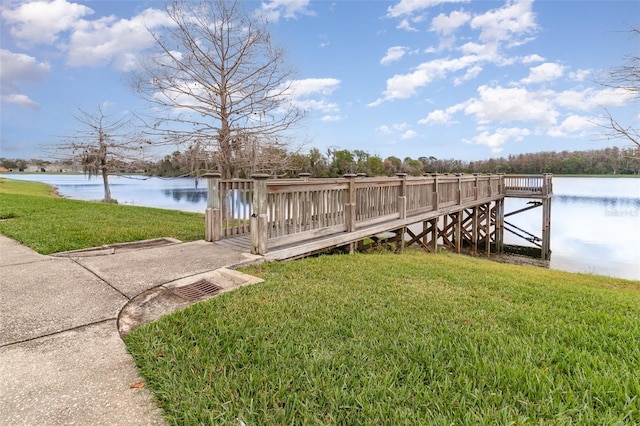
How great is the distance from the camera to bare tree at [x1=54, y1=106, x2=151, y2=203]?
59.1ft

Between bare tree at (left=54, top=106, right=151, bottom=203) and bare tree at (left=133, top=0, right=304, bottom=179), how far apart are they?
951 centimetres

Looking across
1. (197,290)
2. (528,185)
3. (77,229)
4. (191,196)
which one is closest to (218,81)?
(77,229)

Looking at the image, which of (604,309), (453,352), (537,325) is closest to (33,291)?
(453,352)

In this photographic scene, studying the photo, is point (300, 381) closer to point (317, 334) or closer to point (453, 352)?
point (317, 334)

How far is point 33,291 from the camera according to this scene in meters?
3.64

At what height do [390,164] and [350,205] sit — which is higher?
[390,164]

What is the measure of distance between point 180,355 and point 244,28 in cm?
984

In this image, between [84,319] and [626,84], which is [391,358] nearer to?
[84,319]

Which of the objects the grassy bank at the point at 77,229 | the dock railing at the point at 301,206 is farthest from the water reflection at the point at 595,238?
the grassy bank at the point at 77,229

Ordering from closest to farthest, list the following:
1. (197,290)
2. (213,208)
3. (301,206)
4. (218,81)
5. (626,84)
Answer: (197,290) < (301,206) < (213,208) < (626,84) < (218,81)

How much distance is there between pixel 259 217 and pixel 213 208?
1413mm

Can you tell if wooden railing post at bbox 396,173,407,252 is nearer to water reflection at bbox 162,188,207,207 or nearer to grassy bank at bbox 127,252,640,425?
grassy bank at bbox 127,252,640,425

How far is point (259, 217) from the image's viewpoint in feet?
17.0

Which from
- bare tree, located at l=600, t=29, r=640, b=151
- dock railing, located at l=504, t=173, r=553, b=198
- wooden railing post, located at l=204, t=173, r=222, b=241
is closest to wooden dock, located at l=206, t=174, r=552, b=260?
wooden railing post, located at l=204, t=173, r=222, b=241
